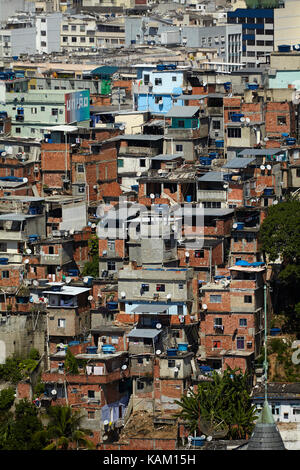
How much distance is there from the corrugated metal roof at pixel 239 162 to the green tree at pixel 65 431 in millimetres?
15937

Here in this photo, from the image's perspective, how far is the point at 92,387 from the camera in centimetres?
5988

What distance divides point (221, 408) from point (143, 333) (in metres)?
5.26

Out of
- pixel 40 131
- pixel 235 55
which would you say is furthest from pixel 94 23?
pixel 40 131

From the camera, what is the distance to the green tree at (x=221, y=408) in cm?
5631

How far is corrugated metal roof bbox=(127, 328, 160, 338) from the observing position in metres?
60.7

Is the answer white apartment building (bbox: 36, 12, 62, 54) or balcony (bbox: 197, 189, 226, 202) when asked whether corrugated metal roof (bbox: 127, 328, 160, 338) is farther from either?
white apartment building (bbox: 36, 12, 62, 54)

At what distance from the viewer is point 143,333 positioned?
200 ft

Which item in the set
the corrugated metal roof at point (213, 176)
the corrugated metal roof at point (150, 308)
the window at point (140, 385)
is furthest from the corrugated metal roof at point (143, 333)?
the corrugated metal roof at point (213, 176)

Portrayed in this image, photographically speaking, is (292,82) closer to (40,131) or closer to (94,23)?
(40,131)

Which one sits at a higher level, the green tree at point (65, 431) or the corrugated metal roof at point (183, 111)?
the corrugated metal roof at point (183, 111)

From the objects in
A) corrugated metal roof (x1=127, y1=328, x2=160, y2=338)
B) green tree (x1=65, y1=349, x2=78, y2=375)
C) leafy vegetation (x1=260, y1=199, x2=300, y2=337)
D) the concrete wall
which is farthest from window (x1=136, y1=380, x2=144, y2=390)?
leafy vegetation (x1=260, y1=199, x2=300, y2=337)

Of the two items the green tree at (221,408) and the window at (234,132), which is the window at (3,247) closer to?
the green tree at (221,408)

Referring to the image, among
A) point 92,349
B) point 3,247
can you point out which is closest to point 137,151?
point 3,247

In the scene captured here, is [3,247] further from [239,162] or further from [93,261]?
[239,162]
